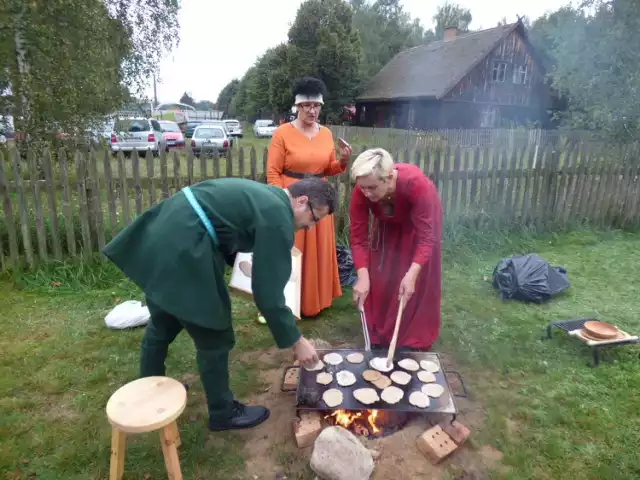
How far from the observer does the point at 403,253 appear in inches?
121

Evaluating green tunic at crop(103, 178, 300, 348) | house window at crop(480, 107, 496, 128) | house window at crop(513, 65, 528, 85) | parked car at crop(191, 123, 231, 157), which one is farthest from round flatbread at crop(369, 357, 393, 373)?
house window at crop(513, 65, 528, 85)

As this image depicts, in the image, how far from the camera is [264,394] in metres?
2.92

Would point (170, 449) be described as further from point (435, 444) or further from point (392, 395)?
point (435, 444)

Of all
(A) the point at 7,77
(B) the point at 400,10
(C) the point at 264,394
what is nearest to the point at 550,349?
(C) the point at 264,394

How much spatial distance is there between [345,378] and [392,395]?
304 mm

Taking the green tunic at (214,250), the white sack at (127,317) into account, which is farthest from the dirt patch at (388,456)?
the white sack at (127,317)

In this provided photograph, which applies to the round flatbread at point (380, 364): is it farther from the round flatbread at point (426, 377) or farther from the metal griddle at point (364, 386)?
the round flatbread at point (426, 377)

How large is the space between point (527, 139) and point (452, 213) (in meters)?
13.2

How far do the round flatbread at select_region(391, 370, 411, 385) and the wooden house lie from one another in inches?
824

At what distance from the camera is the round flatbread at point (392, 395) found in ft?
7.80

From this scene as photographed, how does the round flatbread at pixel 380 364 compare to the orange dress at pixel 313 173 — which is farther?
the orange dress at pixel 313 173

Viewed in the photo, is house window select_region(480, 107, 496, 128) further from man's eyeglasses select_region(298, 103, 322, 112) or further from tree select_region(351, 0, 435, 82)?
man's eyeglasses select_region(298, 103, 322, 112)

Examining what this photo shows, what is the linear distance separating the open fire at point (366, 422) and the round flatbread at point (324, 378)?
173 mm

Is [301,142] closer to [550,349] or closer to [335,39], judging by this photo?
[550,349]
